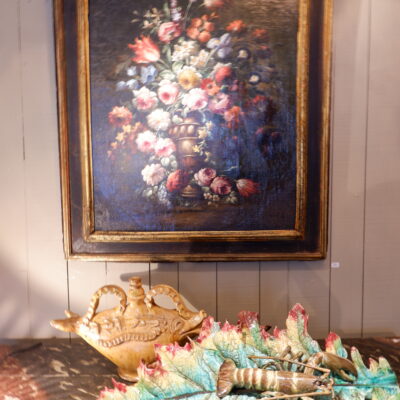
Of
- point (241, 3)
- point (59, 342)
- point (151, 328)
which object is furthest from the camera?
point (59, 342)

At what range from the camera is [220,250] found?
1.17m

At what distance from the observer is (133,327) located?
3.06ft

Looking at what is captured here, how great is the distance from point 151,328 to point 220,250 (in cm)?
34

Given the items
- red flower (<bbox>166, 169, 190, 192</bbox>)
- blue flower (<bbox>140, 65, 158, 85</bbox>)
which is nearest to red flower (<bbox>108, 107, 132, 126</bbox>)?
blue flower (<bbox>140, 65, 158, 85</bbox>)

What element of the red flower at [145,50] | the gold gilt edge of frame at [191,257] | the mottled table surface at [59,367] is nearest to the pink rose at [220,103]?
the red flower at [145,50]

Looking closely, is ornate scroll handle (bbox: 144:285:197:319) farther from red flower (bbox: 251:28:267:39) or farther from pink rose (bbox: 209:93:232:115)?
red flower (bbox: 251:28:267:39)

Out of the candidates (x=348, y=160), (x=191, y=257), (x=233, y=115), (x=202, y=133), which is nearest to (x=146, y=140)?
(x=202, y=133)

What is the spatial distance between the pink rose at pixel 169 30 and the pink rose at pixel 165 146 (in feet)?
0.99

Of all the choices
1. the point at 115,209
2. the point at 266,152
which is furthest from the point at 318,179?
the point at 115,209

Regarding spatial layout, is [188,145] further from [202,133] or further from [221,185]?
[221,185]

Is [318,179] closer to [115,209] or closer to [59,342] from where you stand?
[115,209]

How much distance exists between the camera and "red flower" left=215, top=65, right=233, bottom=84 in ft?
3.67

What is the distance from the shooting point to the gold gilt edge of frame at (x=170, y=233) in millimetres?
1109

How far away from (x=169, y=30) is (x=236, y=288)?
82cm
